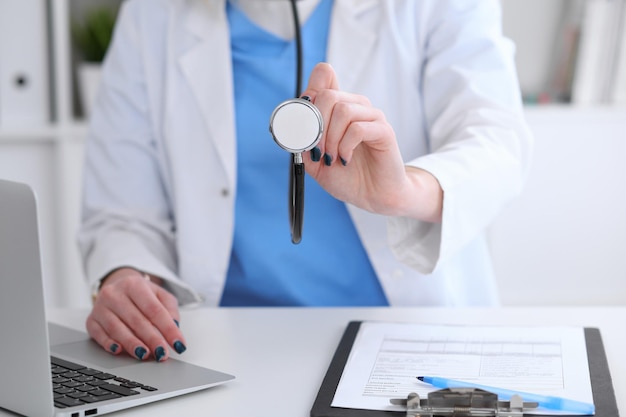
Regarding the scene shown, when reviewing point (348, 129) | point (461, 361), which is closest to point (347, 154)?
point (348, 129)

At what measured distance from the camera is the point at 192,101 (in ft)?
4.53

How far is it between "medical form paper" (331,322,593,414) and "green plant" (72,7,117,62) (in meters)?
1.57

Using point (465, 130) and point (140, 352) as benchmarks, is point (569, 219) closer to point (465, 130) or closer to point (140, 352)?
point (465, 130)

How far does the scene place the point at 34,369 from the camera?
2.46ft

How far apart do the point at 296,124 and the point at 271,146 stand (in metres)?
0.51

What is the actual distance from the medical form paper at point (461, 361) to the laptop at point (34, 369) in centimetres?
14

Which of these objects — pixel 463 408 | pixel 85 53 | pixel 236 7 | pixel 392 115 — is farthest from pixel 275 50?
pixel 85 53

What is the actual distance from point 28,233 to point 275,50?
71 centimetres

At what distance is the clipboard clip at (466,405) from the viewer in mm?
732

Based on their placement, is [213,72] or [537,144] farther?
[537,144]

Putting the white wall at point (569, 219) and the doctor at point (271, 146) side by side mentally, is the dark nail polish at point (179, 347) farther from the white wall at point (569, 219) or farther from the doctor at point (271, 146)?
the white wall at point (569, 219)

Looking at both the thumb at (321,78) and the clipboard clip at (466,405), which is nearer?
the clipboard clip at (466,405)

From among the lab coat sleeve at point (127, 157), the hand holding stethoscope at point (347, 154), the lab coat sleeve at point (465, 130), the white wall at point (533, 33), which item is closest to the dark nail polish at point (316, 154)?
the hand holding stethoscope at point (347, 154)

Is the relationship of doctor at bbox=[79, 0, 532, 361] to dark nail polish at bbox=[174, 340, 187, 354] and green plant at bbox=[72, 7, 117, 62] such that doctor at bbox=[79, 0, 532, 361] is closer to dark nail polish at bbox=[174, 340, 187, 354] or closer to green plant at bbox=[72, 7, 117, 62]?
dark nail polish at bbox=[174, 340, 187, 354]
